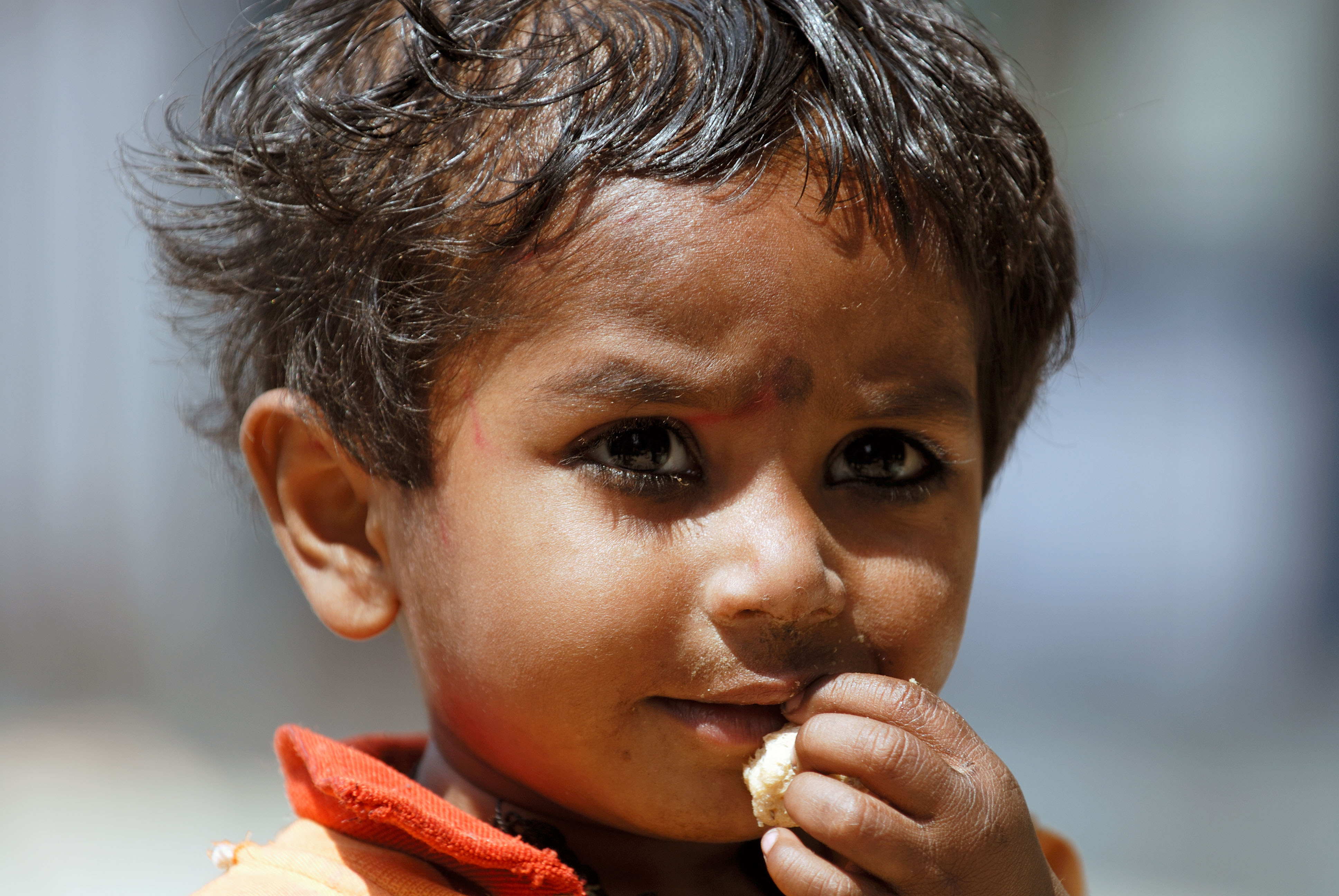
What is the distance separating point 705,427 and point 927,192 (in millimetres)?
322

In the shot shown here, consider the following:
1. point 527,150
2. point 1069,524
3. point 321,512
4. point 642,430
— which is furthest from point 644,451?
point 1069,524

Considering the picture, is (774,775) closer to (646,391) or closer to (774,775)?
(774,775)

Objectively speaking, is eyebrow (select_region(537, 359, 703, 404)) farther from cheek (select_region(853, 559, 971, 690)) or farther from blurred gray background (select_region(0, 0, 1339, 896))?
blurred gray background (select_region(0, 0, 1339, 896))

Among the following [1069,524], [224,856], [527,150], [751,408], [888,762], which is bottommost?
[224,856]

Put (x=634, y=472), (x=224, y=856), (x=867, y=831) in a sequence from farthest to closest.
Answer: (x=224, y=856)
(x=634, y=472)
(x=867, y=831)

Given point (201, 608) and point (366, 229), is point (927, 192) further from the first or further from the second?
point (201, 608)

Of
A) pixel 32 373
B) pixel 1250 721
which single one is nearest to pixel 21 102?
pixel 32 373

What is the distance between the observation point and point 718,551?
110 centimetres

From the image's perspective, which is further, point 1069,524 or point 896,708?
point 1069,524

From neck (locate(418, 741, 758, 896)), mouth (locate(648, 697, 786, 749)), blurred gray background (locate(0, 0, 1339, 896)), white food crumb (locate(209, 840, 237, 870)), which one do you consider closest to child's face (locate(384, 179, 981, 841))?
mouth (locate(648, 697, 786, 749))

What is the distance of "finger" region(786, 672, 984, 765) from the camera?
42.8 inches

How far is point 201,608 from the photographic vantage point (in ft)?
14.9

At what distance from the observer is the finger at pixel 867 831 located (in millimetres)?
1034

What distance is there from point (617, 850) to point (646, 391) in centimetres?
51
